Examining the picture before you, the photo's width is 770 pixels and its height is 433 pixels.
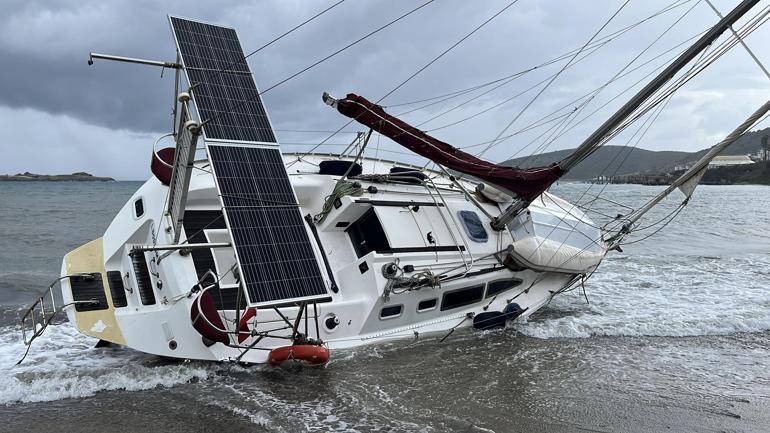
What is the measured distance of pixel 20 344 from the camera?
10.0m

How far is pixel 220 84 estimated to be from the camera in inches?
355

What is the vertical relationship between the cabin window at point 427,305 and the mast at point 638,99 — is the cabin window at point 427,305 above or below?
below

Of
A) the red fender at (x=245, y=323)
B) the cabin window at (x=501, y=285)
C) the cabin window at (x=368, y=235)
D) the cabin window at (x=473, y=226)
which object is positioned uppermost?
the cabin window at (x=368, y=235)

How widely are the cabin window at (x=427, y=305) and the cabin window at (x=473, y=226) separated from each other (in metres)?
1.81

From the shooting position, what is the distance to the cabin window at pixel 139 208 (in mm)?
10370

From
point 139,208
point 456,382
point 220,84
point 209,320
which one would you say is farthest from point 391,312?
point 139,208

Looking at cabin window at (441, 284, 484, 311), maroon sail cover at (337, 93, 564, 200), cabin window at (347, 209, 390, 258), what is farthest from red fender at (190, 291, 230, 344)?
maroon sail cover at (337, 93, 564, 200)

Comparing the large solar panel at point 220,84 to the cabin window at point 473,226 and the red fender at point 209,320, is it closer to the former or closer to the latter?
the red fender at point 209,320

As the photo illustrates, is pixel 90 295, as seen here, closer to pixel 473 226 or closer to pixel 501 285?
pixel 473 226

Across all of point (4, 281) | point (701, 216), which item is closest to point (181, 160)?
point (4, 281)

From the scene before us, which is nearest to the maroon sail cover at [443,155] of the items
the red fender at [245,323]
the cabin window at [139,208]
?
the cabin window at [139,208]

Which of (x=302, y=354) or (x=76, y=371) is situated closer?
(x=302, y=354)

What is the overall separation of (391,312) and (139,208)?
521 centimetres

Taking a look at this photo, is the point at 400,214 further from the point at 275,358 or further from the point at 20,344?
the point at 20,344
